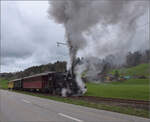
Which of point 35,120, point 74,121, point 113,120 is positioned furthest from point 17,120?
point 113,120

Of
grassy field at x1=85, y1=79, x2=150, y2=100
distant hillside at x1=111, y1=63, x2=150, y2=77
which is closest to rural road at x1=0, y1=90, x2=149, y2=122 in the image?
grassy field at x1=85, y1=79, x2=150, y2=100

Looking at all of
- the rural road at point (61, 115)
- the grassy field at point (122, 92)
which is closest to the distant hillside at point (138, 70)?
the grassy field at point (122, 92)

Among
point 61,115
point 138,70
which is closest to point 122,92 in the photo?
point 61,115

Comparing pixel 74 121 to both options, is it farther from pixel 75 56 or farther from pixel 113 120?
pixel 75 56

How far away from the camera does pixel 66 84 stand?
18.9 metres

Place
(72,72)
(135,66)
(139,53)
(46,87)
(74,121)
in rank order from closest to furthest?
1. (74,121)
2. (72,72)
3. (46,87)
4. (139,53)
5. (135,66)

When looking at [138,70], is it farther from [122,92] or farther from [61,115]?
[61,115]

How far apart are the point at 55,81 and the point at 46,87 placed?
7.94 ft

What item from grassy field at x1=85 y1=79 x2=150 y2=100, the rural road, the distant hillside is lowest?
grassy field at x1=85 y1=79 x2=150 y2=100

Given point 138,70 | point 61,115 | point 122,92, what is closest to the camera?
point 61,115

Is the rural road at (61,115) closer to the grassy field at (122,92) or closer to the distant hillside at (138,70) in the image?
the grassy field at (122,92)

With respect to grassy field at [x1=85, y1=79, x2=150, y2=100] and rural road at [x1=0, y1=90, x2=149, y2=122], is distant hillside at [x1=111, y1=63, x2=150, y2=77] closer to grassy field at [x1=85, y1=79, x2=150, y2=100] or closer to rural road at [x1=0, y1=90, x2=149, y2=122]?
grassy field at [x1=85, y1=79, x2=150, y2=100]

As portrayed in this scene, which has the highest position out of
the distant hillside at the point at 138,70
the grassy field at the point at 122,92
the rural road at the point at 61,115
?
the distant hillside at the point at 138,70

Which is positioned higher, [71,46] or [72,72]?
[71,46]
